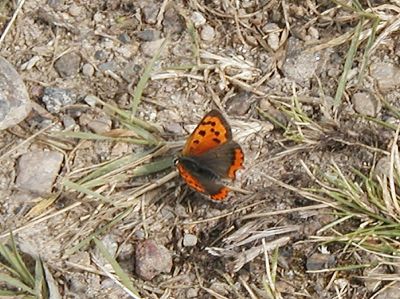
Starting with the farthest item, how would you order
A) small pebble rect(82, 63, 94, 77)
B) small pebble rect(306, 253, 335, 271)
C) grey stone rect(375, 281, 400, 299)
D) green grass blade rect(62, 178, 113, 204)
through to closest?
small pebble rect(82, 63, 94, 77) → green grass blade rect(62, 178, 113, 204) → small pebble rect(306, 253, 335, 271) → grey stone rect(375, 281, 400, 299)

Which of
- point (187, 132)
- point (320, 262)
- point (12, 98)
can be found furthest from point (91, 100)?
point (320, 262)

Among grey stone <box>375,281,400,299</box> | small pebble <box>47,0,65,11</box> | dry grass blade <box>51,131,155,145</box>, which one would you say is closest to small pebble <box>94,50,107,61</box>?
small pebble <box>47,0,65,11</box>

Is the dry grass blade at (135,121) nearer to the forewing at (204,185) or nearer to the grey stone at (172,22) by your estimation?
the forewing at (204,185)

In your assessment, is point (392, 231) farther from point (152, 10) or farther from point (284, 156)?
point (152, 10)

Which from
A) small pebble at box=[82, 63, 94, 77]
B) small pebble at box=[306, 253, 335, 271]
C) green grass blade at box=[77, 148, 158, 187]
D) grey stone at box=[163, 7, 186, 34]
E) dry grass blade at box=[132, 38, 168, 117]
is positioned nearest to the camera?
small pebble at box=[306, 253, 335, 271]

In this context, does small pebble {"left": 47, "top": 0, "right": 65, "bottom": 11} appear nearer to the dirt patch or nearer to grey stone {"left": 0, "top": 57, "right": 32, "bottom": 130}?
the dirt patch

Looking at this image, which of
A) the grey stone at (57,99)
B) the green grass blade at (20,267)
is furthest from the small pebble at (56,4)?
the green grass blade at (20,267)
